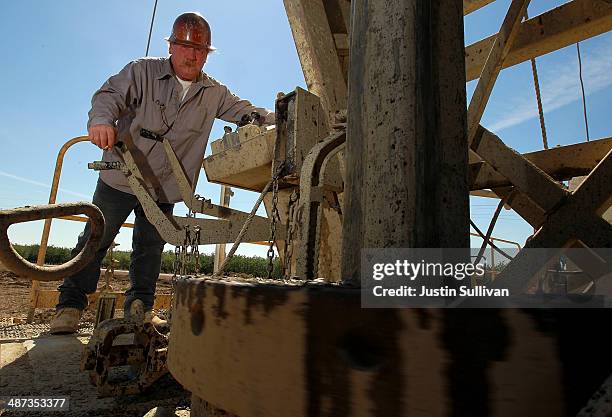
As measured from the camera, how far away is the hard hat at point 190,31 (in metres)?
3.82

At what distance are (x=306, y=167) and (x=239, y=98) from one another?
2.96 m

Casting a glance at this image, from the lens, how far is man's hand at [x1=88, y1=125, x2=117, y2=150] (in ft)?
10.5

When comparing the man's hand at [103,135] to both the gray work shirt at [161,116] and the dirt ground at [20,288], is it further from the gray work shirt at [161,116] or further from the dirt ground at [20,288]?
the dirt ground at [20,288]

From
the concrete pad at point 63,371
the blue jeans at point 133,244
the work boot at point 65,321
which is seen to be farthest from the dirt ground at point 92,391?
the blue jeans at point 133,244

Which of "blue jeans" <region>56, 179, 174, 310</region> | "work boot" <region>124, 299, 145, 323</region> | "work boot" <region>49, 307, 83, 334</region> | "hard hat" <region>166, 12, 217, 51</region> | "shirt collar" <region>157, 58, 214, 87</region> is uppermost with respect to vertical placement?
"hard hat" <region>166, 12, 217, 51</region>

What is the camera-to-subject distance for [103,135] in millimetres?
3227

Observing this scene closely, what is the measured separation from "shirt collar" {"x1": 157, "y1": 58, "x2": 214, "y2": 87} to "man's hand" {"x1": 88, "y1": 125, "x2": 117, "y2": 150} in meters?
0.90

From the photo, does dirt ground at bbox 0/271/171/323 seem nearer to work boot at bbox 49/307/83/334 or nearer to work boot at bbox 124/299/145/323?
work boot at bbox 49/307/83/334

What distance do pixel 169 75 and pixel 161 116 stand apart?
41 cm

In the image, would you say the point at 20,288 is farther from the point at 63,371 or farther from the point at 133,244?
the point at 63,371

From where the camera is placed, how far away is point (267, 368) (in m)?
0.69

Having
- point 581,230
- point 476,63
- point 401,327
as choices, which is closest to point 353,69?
point 401,327

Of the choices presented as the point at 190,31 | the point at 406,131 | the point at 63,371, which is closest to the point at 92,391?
the point at 63,371

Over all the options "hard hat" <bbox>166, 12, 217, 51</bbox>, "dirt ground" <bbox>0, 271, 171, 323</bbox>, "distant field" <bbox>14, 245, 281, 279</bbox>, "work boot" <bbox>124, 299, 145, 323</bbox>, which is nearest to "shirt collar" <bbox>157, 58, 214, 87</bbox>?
"hard hat" <bbox>166, 12, 217, 51</bbox>
